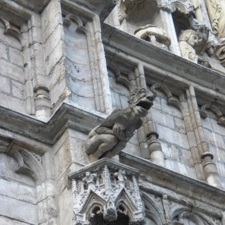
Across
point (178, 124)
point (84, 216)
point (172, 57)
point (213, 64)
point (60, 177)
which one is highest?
point (213, 64)

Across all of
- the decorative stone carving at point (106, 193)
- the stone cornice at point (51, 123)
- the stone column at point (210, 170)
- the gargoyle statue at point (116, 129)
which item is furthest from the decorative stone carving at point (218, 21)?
the decorative stone carving at point (106, 193)

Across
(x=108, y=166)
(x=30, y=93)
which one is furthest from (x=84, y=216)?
(x=30, y=93)

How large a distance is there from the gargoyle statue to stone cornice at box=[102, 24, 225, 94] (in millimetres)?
2646

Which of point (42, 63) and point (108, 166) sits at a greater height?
point (42, 63)

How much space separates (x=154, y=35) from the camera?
12.9m

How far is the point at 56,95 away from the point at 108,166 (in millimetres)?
1341

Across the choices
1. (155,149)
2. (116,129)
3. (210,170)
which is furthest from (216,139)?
(116,129)

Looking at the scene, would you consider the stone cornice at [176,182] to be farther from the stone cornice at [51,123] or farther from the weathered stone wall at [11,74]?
the weathered stone wall at [11,74]

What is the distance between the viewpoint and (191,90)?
12.3 m

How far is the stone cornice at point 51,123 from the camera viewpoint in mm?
9727

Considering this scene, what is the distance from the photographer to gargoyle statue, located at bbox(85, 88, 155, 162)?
9.28m

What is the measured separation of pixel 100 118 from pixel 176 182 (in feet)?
3.84

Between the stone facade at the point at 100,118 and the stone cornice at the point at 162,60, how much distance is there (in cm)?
1

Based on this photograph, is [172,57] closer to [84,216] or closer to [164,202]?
[164,202]
